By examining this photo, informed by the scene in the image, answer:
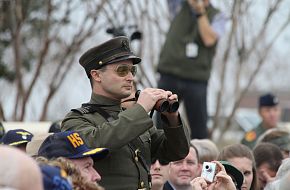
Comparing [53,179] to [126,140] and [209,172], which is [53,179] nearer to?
[126,140]

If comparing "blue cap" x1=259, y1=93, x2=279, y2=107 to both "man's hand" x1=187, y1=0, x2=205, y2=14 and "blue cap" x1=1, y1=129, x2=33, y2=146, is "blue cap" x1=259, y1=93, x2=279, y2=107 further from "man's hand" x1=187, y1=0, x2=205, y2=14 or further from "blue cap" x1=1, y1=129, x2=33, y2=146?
"blue cap" x1=1, y1=129, x2=33, y2=146

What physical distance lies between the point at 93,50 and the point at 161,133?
71cm

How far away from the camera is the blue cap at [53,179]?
411 cm

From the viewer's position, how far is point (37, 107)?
2272cm

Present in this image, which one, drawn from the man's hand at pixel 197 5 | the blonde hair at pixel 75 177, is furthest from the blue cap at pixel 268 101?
the blonde hair at pixel 75 177

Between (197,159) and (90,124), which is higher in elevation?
(90,124)

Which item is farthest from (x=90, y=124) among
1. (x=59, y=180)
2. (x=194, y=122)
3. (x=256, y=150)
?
(x=194, y=122)

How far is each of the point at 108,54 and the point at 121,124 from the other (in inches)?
26.0

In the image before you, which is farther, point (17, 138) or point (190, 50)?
point (190, 50)

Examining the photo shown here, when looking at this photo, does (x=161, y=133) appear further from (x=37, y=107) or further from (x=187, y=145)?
(x=37, y=107)

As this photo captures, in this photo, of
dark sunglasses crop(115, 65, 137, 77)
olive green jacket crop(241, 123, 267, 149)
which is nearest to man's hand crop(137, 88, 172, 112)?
dark sunglasses crop(115, 65, 137, 77)

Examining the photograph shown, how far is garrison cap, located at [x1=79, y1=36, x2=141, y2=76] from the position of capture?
6184 millimetres

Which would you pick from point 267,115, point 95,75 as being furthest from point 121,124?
point 267,115

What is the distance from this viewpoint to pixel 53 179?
4.13 m
